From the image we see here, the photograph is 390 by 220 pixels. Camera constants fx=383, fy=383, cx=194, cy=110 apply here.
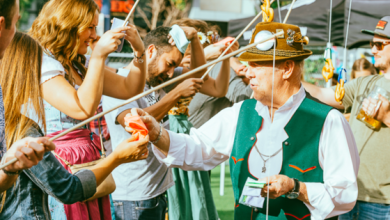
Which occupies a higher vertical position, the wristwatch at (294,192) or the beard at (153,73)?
the beard at (153,73)

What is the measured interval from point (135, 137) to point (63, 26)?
73 centimetres

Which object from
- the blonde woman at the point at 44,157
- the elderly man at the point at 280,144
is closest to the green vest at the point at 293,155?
the elderly man at the point at 280,144

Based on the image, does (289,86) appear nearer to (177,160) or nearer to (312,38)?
(177,160)

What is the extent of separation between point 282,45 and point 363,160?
1.36 meters

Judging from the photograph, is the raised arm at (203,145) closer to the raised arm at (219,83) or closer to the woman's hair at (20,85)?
the woman's hair at (20,85)

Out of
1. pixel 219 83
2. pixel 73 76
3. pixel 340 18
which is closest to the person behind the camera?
pixel 73 76

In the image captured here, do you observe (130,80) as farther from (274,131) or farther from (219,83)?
(219,83)

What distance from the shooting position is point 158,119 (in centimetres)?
246

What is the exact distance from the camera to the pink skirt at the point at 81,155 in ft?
6.12

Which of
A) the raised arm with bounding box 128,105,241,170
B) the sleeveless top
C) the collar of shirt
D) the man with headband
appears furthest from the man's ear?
the sleeveless top

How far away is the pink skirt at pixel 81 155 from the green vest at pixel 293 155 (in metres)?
0.71

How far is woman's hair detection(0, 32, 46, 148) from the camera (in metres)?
1.59

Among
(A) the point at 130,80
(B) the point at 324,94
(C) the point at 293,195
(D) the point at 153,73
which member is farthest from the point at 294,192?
(B) the point at 324,94

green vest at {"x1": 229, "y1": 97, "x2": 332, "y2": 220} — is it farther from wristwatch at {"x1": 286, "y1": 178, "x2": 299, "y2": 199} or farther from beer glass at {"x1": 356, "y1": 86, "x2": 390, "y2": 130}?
beer glass at {"x1": 356, "y1": 86, "x2": 390, "y2": 130}
